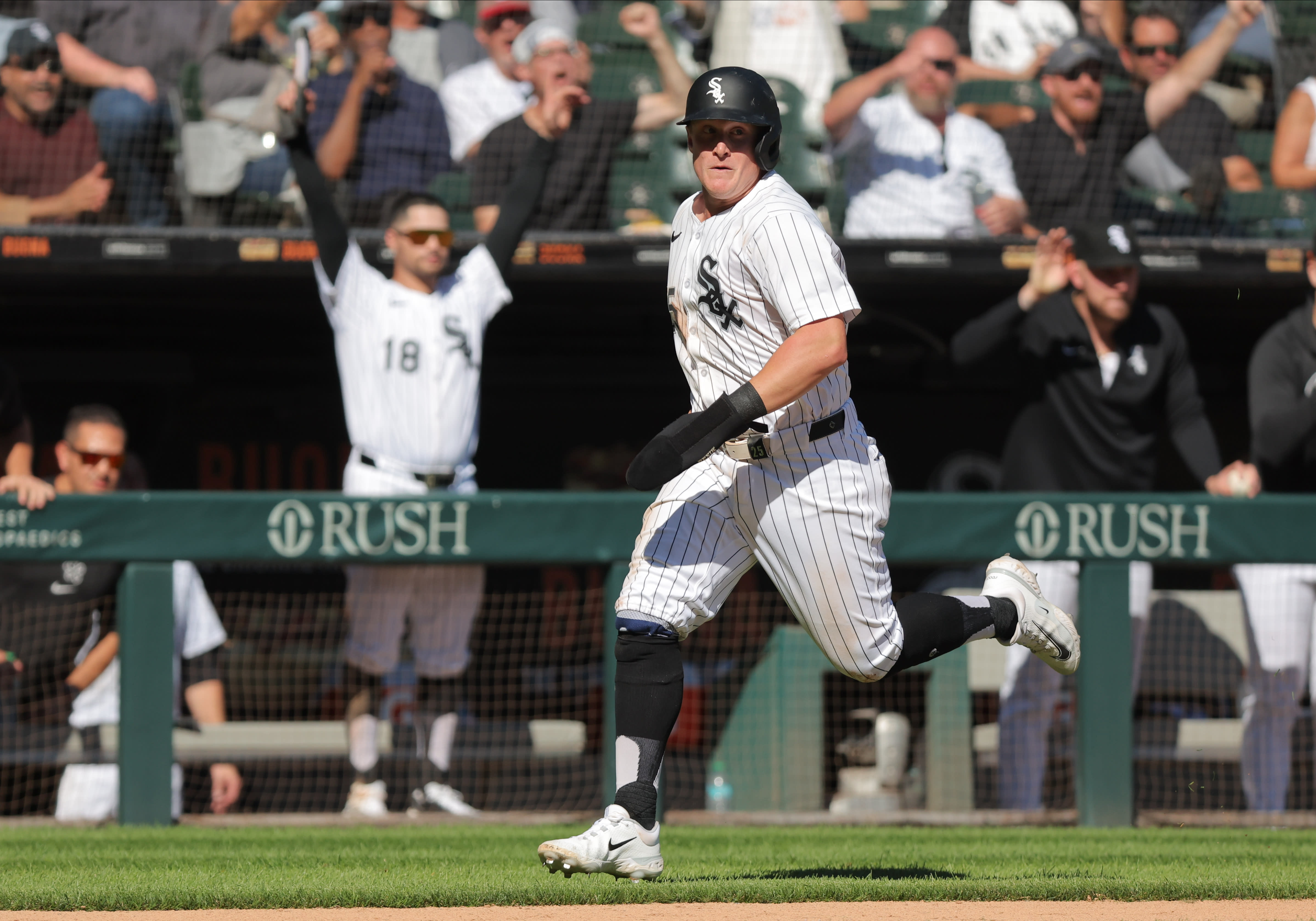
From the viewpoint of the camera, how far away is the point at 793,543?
129 inches

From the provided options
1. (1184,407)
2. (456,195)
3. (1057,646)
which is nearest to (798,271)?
(1057,646)

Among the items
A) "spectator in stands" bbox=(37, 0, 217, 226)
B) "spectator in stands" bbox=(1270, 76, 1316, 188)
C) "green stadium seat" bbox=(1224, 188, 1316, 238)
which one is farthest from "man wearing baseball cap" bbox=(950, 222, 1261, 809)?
"spectator in stands" bbox=(37, 0, 217, 226)

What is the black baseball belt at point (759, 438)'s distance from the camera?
10.6 ft

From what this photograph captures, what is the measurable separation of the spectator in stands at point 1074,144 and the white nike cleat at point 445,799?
3500mm

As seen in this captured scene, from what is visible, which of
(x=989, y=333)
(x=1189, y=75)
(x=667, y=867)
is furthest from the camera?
(x=1189, y=75)

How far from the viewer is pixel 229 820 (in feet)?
16.9

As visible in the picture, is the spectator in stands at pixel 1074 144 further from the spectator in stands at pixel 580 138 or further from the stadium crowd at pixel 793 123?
the spectator in stands at pixel 580 138

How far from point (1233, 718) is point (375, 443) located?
3175 millimetres

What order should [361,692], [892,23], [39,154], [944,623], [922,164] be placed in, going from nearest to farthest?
[944,623] → [361,692] → [39,154] → [922,164] → [892,23]

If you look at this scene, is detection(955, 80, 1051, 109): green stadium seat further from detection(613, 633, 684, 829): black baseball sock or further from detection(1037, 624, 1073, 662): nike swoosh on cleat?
detection(613, 633, 684, 829): black baseball sock

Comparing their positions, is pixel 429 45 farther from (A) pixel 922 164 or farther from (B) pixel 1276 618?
(B) pixel 1276 618

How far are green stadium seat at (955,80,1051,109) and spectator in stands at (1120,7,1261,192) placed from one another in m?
0.42

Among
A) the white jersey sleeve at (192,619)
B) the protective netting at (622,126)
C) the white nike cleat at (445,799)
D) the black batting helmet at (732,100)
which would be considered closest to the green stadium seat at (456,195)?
the protective netting at (622,126)

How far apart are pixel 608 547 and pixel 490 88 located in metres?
2.66
